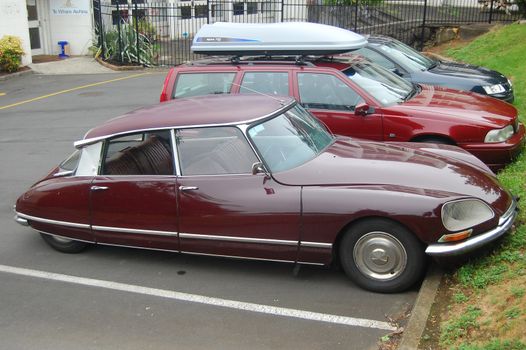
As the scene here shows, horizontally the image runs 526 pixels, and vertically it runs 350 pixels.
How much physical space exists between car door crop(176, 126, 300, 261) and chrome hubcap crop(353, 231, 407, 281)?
21.3 inches

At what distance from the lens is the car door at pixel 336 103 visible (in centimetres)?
707

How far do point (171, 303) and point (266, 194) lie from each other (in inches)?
47.3

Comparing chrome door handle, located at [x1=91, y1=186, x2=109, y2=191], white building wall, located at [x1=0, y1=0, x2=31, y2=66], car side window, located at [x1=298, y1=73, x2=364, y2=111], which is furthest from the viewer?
white building wall, located at [x1=0, y1=0, x2=31, y2=66]

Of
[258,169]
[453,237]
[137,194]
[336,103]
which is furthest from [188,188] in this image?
[336,103]

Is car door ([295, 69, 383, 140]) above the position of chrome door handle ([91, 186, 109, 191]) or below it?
above

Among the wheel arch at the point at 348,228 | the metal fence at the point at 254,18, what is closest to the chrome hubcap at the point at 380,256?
the wheel arch at the point at 348,228

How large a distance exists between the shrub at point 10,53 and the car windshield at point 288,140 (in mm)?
16034

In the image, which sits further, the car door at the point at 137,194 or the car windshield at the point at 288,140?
the car door at the point at 137,194

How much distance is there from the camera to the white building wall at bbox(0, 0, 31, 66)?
63.9 feet

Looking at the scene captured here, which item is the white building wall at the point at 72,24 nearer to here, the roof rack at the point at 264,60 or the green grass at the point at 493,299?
the roof rack at the point at 264,60

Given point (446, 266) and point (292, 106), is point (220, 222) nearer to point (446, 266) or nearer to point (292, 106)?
point (292, 106)

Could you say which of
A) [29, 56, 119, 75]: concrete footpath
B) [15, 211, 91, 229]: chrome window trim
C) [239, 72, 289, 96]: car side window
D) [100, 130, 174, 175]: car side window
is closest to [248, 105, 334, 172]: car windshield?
[100, 130, 174, 175]: car side window

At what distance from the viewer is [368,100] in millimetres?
7105

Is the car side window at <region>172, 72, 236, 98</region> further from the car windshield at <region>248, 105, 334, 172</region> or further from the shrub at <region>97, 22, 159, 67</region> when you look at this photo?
the shrub at <region>97, 22, 159, 67</region>
